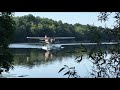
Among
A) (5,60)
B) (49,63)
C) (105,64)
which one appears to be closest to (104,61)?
(105,64)

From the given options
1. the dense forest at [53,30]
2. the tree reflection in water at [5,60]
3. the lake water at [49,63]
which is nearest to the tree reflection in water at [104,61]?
the lake water at [49,63]

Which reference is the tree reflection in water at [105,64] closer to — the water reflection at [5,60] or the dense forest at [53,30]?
the dense forest at [53,30]

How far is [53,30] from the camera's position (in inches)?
119

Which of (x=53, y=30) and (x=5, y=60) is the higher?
(x=53, y=30)

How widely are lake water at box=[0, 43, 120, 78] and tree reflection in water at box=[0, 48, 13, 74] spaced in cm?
5

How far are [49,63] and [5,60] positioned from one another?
54 cm

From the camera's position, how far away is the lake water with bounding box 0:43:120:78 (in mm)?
2809

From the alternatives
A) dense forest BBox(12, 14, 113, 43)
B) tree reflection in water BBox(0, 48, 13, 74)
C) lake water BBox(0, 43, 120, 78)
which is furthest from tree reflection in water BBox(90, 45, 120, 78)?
tree reflection in water BBox(0, 48, 13, 74)

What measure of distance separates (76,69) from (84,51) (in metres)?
0.24

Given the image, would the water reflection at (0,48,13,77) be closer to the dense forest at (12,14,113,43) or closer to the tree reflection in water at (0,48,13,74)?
the tree reflection in water at (0,48,13,74)

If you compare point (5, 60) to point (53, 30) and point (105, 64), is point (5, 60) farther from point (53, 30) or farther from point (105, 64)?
point (105, 64)
